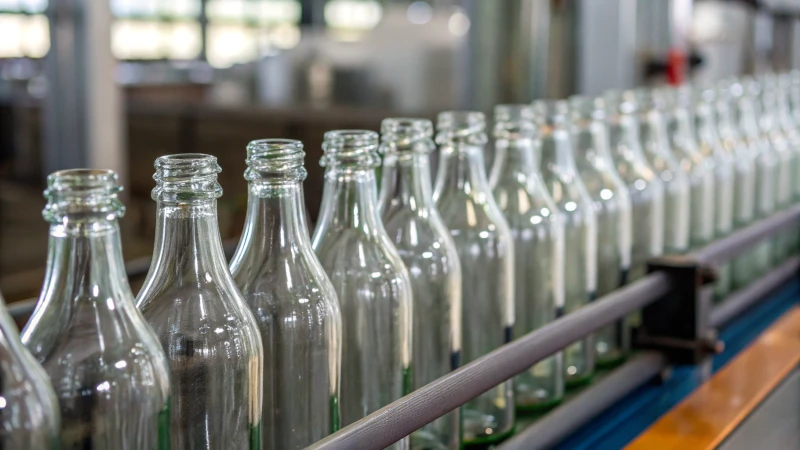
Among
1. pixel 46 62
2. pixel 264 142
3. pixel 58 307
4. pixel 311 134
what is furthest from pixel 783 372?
pixel 311 134

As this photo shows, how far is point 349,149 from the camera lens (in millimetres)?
580

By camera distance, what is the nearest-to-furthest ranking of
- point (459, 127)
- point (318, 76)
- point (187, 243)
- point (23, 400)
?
point (23, 400)
point (187, 243)
point (459, 127)
point (318, 76)

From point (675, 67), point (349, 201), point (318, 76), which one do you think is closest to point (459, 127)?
point (349, 201)

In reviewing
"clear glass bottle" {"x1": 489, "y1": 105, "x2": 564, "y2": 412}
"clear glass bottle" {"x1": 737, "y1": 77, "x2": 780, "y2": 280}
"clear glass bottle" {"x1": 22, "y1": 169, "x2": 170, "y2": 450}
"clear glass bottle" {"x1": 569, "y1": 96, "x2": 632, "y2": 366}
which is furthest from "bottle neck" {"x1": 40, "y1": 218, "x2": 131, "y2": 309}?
"clear glass bottle" {"x1": 737, "y1": 77, "x2": 780, "y2": 280}

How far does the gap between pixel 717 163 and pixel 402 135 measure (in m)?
0.70

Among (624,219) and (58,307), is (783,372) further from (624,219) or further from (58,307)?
(58,307)

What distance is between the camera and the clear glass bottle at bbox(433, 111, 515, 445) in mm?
718

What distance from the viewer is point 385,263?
2.04 feet

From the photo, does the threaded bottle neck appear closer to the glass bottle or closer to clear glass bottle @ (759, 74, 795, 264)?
the glass bottle

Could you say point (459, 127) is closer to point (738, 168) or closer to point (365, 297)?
point (365, 297)

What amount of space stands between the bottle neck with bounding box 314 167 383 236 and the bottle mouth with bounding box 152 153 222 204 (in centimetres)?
13

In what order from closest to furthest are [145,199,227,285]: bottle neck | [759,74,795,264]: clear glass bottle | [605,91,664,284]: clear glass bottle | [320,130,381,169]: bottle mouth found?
1. [145,199,227,285]: bottle neck
2. [320,130,381,169]: bottle mouth
3. [605,91,664,284]: clear glass bottle
4. [759,74,795,264]: clear glass bottle

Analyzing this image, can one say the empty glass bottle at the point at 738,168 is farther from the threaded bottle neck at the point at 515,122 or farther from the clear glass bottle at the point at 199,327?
the clear glass bottle at the point at 199,327

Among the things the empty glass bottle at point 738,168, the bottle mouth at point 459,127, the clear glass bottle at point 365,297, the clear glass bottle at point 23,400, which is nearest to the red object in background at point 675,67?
the empty glass bottle at point 738,168
